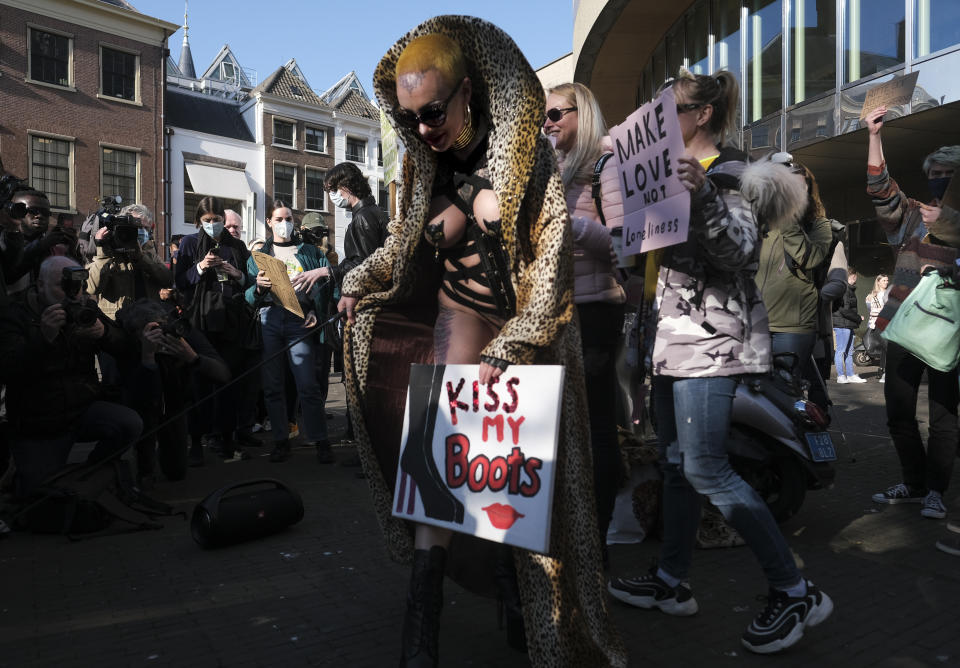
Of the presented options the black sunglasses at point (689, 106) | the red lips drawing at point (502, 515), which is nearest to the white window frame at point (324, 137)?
the black sunglasses at point (689, 106)

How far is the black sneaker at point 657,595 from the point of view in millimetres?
2943

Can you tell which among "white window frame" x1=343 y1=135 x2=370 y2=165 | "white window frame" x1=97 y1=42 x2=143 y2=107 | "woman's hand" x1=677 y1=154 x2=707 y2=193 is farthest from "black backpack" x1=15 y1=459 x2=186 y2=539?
"white window frame" x1=343 y1=135 x2=370 y2=165

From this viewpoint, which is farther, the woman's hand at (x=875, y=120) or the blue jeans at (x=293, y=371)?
the blue jeans at (x=293, y=371)

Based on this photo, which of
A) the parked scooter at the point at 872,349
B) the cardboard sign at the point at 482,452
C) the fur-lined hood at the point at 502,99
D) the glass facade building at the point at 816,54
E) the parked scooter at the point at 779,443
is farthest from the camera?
the parked scooter at the point at 872,349

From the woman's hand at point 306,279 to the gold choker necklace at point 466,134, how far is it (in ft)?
13.2

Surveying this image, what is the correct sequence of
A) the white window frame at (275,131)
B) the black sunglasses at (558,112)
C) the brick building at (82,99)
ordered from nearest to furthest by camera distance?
1. the black sunglasses at (558,112)
2. the brick building at (82,99)
3. the white window frame at (275,131)

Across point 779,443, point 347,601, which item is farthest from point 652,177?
point 347,601

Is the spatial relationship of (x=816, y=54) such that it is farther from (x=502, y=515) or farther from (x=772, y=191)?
(x=502, y=515)

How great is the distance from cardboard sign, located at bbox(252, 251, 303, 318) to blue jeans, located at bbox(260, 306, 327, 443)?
192 mm

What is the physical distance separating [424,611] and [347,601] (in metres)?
1.08

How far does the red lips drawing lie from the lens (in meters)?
2.02

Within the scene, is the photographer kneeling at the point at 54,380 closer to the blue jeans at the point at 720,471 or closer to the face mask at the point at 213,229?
the face mask at the point at 213,229

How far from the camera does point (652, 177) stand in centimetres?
264

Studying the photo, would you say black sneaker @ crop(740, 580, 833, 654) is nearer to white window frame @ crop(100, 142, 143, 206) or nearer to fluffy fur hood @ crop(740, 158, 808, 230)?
fluffy fur hood @ crop(740, 158, 808, 230)
